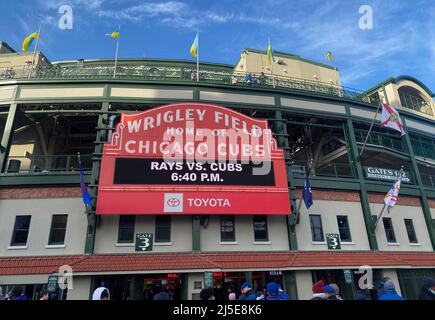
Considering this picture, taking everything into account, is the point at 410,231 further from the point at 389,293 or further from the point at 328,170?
the point at 389,293

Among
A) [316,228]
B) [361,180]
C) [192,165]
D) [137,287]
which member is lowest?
[137,287]

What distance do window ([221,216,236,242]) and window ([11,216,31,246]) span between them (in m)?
10.6

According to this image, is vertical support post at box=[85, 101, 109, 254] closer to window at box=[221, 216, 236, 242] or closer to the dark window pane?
the dark window pane

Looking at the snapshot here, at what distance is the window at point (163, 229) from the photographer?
56.3 ft

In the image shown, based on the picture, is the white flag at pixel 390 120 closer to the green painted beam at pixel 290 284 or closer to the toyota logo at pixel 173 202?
the green painted beam at pixel 290 284

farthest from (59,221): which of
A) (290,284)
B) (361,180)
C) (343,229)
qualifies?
(361,180)

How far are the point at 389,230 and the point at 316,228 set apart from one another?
5.84m

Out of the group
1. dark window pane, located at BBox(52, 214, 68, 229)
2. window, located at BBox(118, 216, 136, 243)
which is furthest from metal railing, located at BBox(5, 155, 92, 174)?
window, located at BBox(118, 216, 136, 243)

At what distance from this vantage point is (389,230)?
2091 cm

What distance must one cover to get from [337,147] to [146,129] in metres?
15.9
